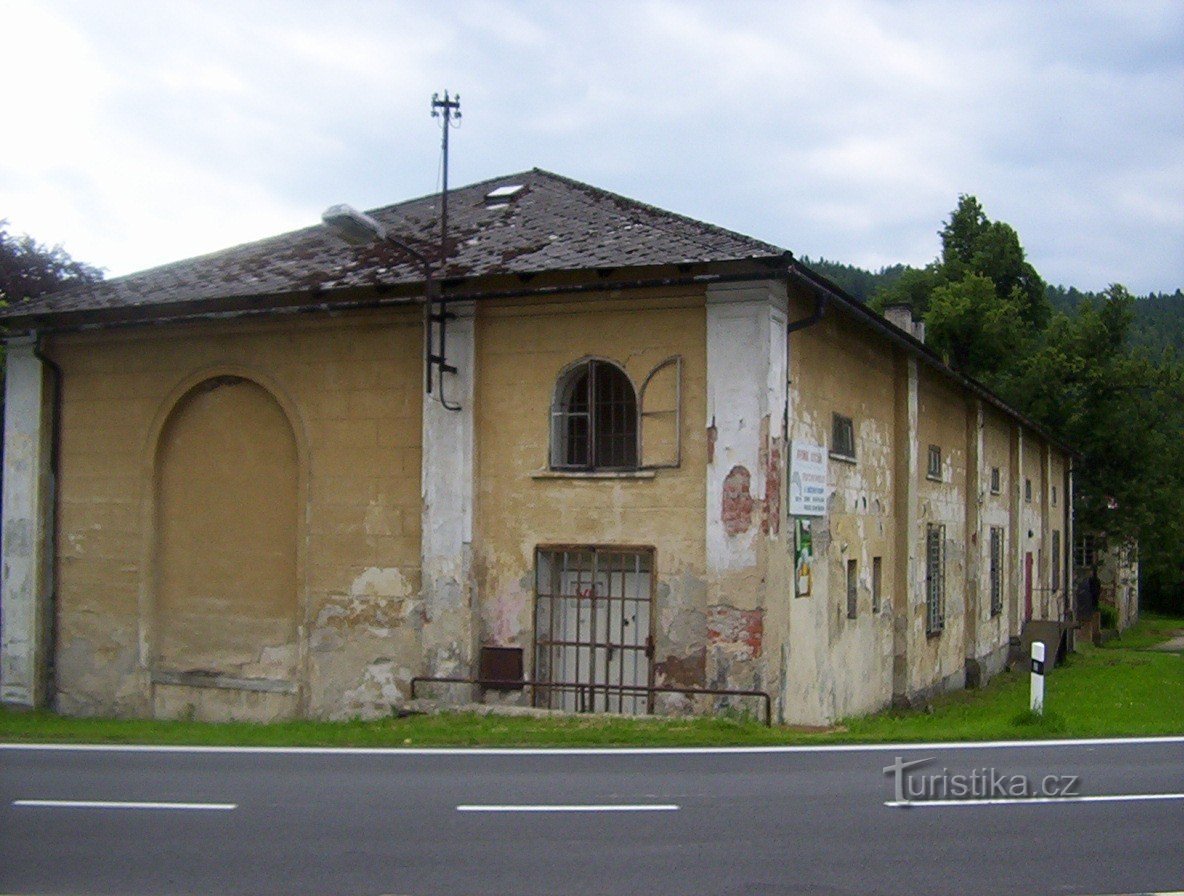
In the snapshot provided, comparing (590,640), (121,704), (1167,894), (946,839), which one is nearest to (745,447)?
(590,640)

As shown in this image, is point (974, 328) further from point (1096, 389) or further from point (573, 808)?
point (573, 808)

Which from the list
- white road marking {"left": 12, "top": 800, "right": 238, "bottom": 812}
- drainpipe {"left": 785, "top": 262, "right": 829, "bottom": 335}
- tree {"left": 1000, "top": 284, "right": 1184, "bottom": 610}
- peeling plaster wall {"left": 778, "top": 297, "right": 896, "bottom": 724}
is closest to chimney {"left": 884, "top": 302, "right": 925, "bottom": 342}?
peeling plaster wall {"left": 778, "top": 297, "right": 896, "bottom": 724}

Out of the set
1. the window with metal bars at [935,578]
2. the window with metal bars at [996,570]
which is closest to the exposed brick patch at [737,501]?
the window with metal bars at [935,578]

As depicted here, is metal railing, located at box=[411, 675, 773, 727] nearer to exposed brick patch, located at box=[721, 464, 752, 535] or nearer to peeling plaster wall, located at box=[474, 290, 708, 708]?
peeling plaster wall, located at box=[474, 290, 708, 708]

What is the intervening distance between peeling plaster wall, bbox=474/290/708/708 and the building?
3 centimetres

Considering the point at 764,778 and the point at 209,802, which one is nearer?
the point at 209,802

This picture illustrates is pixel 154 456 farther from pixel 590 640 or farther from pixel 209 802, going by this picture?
pixel 209 802

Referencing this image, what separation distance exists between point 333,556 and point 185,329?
3808mm

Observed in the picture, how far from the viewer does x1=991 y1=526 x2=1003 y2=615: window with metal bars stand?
2688 centimetres

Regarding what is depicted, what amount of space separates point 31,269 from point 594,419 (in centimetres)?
1804

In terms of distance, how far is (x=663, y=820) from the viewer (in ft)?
26.0

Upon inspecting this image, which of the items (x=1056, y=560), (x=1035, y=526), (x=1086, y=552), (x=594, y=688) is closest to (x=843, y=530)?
(x=594, y=688)

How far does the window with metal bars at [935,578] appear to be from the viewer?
68.6 ft

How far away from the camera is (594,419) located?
14.5 m
